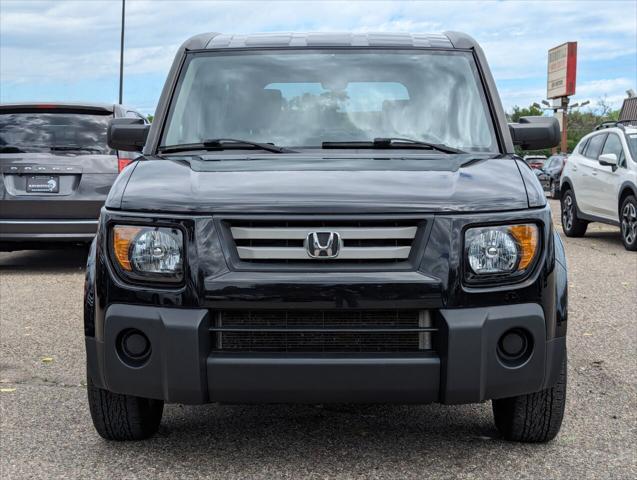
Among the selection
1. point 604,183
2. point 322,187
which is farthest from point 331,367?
point 604,183

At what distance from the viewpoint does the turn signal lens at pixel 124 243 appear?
3.63m

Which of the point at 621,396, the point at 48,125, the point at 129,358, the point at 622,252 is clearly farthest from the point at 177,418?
the point at 622,252

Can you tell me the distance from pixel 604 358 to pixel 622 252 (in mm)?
7178

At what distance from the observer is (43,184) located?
995 cm

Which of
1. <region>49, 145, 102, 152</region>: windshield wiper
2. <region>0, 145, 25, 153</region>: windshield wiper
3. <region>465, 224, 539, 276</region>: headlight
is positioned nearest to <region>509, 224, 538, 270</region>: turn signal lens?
<region>465, 224, 539, 276</region>: headlight

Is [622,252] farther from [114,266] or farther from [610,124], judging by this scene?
[114,266]

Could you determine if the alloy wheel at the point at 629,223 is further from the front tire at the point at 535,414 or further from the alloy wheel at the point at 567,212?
the front tire at the point at 535,414

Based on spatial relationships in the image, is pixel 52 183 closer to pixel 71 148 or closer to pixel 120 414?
pixel 71 148

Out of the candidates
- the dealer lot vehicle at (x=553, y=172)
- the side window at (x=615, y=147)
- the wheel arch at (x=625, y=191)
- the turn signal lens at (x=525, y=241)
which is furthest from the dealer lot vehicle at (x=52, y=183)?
the dealer lot vehicle at (x=553, y=172)

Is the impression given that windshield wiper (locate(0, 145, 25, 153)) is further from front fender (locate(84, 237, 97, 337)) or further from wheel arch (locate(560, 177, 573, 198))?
wheel arch (locate(560, 177, 573, 198))

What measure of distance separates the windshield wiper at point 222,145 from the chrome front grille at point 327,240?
87 cm

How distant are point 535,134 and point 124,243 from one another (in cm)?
228

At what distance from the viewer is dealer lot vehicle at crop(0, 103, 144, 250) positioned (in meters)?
9.93

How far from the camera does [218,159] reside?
4184 mm
